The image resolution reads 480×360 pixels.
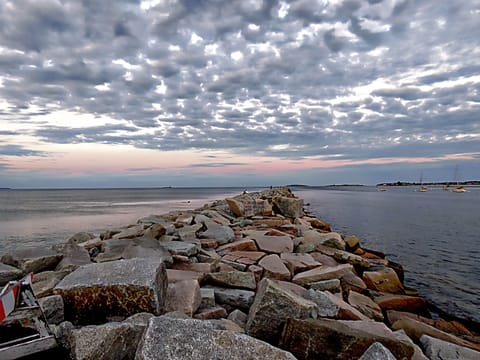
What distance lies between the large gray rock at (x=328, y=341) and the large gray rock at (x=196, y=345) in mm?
526

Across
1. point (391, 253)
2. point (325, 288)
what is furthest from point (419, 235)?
point (325, 288)

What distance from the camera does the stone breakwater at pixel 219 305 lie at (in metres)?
2.31

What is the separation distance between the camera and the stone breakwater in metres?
2.31

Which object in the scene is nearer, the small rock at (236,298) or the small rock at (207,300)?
the small rock at (207,300)

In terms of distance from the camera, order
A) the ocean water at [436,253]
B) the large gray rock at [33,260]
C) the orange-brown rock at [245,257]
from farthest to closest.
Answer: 1. the ocean water at [436,253]
2. the orange-brown rock at [245,257]
3. the large gray rock at [33,260]

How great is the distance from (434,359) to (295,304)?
167 centimetres

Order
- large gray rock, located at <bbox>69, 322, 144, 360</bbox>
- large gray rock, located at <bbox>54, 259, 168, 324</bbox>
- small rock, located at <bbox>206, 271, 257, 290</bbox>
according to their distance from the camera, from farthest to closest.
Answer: small rock, located at <bbox>206, 271, 257, 290</bbox>, large gray rock, located at <bbox>54, 259, 168, 324</bbox>, large gray rock, located at <bbox>69, 322, 144, 360</bbox>

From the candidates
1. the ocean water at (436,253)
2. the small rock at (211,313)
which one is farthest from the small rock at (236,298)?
the ocean water at (436,253)

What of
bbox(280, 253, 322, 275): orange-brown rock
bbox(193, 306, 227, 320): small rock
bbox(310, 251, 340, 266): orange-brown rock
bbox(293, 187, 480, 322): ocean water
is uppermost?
bbox(193, 306, 227, 320): small rock

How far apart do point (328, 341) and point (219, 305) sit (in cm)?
155

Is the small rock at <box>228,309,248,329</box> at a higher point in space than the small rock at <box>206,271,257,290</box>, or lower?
lower

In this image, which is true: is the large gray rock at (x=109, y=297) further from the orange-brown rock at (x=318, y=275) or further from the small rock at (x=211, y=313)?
the orange-brown rock at (x=318, y=275)

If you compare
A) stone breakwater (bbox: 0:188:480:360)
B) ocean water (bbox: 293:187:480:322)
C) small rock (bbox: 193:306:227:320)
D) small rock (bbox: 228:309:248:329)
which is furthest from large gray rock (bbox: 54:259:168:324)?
ocean water (bbox: 293:187:480:322)

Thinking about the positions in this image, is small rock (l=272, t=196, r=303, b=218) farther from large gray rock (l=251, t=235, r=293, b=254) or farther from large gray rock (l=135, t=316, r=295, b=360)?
large gray rock (l=135, t=316, r=295, b=360)
